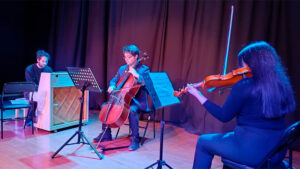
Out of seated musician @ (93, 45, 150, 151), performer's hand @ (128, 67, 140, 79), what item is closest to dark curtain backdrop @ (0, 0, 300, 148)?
seated musician @ (93, 45, 150, 151)

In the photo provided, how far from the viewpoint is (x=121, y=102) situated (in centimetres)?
327

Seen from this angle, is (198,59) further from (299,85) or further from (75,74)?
(75,74)

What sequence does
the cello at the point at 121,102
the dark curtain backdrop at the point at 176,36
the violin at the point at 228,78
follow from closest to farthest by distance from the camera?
the violin at the point at 228,78, the cello at the point at 121,102, the dark curtain backdrop at the point at 176,36

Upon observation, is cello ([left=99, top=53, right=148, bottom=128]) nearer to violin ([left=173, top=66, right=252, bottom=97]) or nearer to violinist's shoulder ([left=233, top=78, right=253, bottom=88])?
violin ([left=173, top=66, right=252, bottom=97])

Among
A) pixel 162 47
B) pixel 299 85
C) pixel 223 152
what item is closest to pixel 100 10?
pixel 162 47

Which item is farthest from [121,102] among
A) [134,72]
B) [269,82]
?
[269,82]

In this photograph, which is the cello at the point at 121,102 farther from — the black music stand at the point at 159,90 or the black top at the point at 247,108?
the black top at the point at 247,108

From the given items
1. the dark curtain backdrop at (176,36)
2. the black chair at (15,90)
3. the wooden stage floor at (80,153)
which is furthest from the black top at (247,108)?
the black chair at (15,90)

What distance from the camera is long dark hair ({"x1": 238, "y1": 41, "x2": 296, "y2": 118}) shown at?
168cm

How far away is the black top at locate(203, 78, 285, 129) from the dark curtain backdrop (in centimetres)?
226

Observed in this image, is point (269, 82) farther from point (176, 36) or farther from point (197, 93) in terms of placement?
point (176, 36)

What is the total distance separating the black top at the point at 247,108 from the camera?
1733mm

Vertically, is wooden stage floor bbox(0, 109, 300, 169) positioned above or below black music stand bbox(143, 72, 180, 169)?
below

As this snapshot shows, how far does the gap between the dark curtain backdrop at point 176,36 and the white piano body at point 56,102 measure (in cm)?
138
